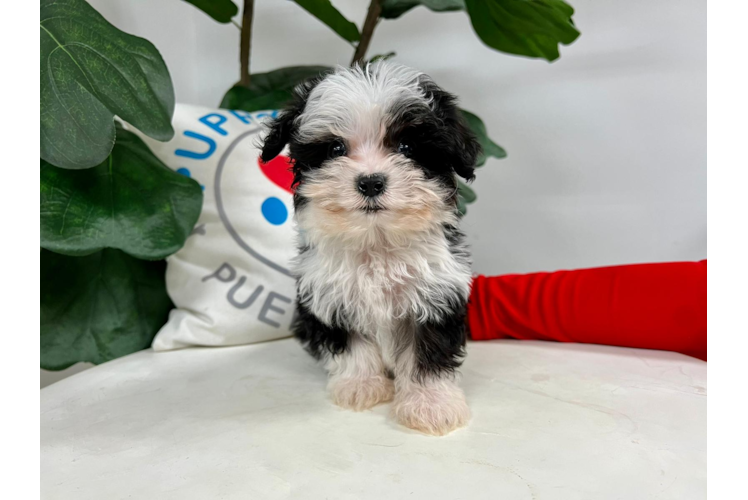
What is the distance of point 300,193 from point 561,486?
28.9 inches

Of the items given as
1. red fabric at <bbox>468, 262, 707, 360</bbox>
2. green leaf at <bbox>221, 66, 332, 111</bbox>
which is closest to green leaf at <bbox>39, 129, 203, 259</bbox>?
green leaf at <bbox>221, 66, 332, 111</bbox>

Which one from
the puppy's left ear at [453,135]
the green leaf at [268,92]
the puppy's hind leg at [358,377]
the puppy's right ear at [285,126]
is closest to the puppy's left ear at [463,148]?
the puppy's left ear at [453,135]

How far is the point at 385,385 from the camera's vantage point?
130cm

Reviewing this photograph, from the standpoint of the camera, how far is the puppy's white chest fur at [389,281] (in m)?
1.19

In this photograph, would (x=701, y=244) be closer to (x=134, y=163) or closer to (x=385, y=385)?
(x=385, y=385)

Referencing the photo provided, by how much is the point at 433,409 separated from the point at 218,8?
5.24 ft

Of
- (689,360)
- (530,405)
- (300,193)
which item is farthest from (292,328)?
(689,360)

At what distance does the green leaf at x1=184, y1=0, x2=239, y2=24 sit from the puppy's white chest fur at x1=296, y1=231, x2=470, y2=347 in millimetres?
1185

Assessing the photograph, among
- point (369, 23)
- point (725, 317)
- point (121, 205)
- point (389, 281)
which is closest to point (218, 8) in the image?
point (369, 23)

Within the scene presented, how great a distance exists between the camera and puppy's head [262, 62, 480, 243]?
1.06 meters

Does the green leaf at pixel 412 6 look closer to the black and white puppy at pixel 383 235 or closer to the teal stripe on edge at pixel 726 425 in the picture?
the black and white puppy at pixel 383 235

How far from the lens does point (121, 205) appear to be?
144 centimetres

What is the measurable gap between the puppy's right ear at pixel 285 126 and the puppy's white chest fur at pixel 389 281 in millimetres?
249

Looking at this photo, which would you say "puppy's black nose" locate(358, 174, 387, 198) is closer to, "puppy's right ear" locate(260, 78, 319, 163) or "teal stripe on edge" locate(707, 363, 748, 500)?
"puppy's right ear" locate(260, 78, 319, 163)
